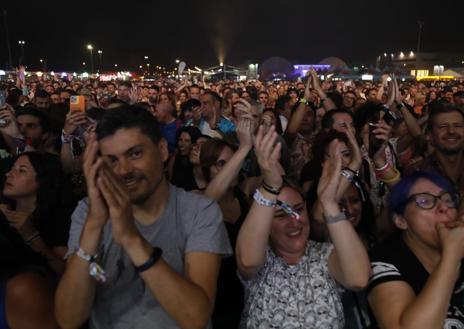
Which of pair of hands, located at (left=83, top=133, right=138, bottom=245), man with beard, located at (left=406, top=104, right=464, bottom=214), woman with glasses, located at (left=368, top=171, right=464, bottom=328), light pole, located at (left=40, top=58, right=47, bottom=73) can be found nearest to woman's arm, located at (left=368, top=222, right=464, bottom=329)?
woman with glasses, located at (left=368, top=171, right=464, bottom=328)

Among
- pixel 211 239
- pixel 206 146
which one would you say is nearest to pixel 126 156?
pixel 211 239

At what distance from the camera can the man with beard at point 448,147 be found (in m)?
4.49

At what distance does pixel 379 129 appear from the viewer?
14.4 feet

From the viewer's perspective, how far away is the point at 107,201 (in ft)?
5.94

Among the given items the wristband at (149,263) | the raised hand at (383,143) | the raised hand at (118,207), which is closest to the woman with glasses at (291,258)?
the wristband at (149,263)

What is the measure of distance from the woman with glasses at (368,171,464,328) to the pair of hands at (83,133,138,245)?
1304 mm

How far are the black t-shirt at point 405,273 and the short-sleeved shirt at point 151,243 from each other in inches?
32.3

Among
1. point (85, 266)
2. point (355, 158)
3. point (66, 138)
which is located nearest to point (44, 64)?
point (66, 138)

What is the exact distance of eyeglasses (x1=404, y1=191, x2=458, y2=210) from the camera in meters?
2.54

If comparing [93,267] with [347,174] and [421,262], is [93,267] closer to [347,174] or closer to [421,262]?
[421,262]

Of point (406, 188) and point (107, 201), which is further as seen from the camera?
point (406, 188)

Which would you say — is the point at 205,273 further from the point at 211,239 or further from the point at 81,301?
the point at 81,301

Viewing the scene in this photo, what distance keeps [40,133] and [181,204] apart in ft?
12.4

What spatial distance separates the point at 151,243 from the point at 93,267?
38 cm
